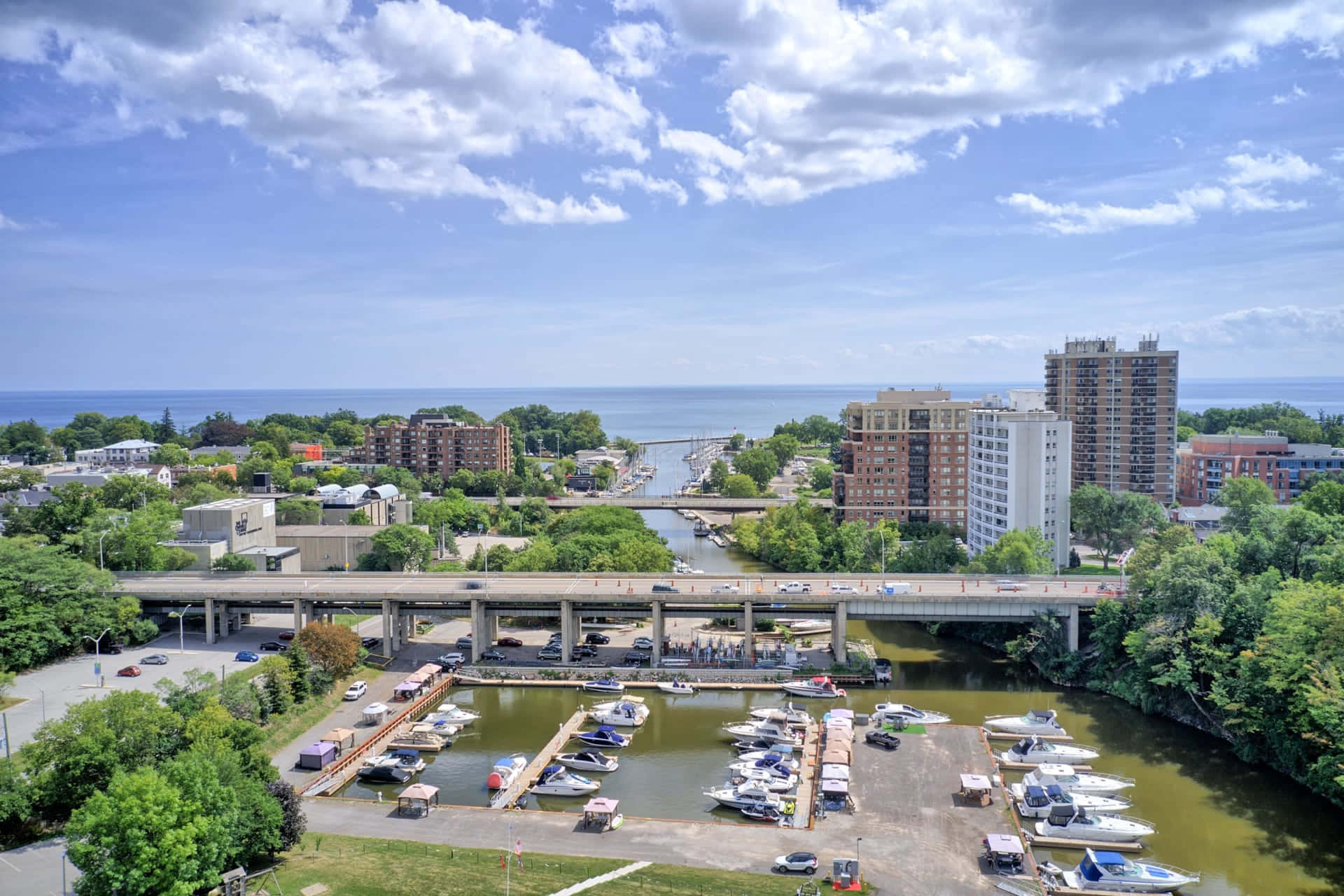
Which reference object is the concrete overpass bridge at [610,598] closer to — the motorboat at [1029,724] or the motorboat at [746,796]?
the motorboat at [1029,724]

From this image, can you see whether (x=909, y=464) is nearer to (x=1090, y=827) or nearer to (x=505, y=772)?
(x=1090, y=827)

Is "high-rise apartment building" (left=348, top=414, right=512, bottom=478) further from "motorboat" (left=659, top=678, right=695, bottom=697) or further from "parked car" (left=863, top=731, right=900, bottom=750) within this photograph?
"parked car" (left=863, top=731, right=900, bottom=750)

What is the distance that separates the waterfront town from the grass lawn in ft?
0.77

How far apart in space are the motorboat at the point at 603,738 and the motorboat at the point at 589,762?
5.26ft

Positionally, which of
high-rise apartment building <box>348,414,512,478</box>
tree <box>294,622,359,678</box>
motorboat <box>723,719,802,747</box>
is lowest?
motorboat <box>723,719,802,747</box>

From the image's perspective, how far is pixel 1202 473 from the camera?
96.5 m

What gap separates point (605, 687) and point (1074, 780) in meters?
22.3

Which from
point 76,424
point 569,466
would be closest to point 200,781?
point 569,466

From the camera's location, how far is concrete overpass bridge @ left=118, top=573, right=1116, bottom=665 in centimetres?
5016

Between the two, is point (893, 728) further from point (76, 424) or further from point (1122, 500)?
point (76, 424)

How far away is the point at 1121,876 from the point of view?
88.1ft

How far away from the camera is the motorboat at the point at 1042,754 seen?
36688mm

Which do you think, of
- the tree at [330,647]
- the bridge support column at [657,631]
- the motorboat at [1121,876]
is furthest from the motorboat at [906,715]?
the tree at [330,647]

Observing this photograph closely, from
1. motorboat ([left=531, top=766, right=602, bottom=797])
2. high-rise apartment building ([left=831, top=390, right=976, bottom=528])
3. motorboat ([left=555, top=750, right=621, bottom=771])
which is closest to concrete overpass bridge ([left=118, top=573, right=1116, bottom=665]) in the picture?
motorboat ([left=555, top=750, right=621, bottom=771])
